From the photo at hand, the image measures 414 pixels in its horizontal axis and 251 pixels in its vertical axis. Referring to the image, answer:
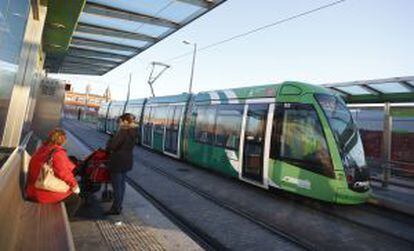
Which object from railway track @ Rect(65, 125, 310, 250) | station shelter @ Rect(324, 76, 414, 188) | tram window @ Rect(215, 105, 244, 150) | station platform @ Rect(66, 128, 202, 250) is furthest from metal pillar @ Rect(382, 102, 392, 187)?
station platform @ Rect(66, 128, 202, 250)

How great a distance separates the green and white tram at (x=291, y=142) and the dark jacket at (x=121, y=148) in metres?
3.81

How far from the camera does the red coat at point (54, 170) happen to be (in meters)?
4.67

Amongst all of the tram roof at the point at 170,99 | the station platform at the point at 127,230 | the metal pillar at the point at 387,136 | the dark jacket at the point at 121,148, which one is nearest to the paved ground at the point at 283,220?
the station platform at the point at 127,230

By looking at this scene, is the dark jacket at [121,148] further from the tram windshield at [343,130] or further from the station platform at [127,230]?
the tram windshield at [343,130]

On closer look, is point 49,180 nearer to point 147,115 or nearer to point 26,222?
point 26,222

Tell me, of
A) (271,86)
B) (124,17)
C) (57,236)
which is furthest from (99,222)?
(124,17)

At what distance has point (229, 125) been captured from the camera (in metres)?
11.4

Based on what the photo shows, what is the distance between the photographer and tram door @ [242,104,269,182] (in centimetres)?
959

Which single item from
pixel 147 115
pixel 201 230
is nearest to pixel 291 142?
pixel 201 230

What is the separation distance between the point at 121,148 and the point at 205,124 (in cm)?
670

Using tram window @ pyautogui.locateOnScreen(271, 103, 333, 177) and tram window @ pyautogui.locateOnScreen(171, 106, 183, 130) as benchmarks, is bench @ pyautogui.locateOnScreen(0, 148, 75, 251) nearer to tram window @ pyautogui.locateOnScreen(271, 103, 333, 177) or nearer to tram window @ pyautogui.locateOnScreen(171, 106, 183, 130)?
tram window @ pyautogui.locateOnScreen(271, 103, 333, 177)

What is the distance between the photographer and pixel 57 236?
3.67 metres

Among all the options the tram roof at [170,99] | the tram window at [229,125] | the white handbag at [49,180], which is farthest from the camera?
the tram roof at [170,99]

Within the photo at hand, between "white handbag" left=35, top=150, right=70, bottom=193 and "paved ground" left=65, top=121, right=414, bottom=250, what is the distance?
2612mm
